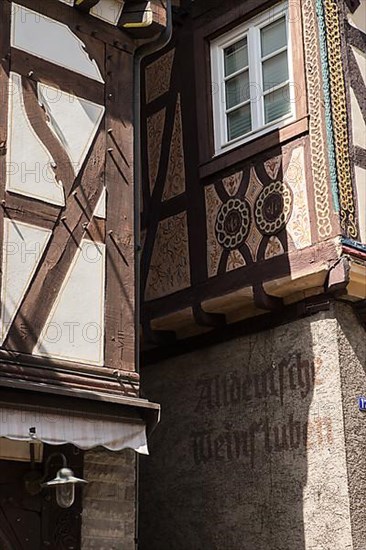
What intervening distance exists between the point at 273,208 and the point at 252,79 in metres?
1.30

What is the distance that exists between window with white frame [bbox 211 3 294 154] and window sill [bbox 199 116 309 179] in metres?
0.09

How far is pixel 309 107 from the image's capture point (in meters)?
8.83

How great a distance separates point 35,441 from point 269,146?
3570 millimetres

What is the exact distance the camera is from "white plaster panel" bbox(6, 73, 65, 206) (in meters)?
7.38

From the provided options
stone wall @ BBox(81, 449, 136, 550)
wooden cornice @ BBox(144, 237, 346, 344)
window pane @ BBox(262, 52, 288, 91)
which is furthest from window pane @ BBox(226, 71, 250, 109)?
stone wall @ BBox(81, 449, 136, 550)

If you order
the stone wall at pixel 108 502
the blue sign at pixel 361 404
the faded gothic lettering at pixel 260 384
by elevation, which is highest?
the faded gothic lettering at pixel 260 384

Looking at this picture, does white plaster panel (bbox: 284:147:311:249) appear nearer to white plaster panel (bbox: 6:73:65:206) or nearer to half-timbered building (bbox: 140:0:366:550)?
half-timbered building (bbox: 140:0:366:550)

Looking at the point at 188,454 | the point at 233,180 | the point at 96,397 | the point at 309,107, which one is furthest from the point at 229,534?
the point at 309,107

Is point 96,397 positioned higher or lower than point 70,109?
lower

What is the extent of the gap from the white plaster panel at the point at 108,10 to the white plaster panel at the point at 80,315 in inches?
73.6

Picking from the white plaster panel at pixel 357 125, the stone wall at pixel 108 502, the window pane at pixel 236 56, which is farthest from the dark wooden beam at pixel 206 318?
the window pane at pixel 236 56

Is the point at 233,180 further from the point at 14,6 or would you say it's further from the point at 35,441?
the point at 35,441

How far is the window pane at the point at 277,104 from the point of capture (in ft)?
30.0

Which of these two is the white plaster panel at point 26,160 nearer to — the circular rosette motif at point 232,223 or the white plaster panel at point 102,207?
the white plaster panel at point 102,207
